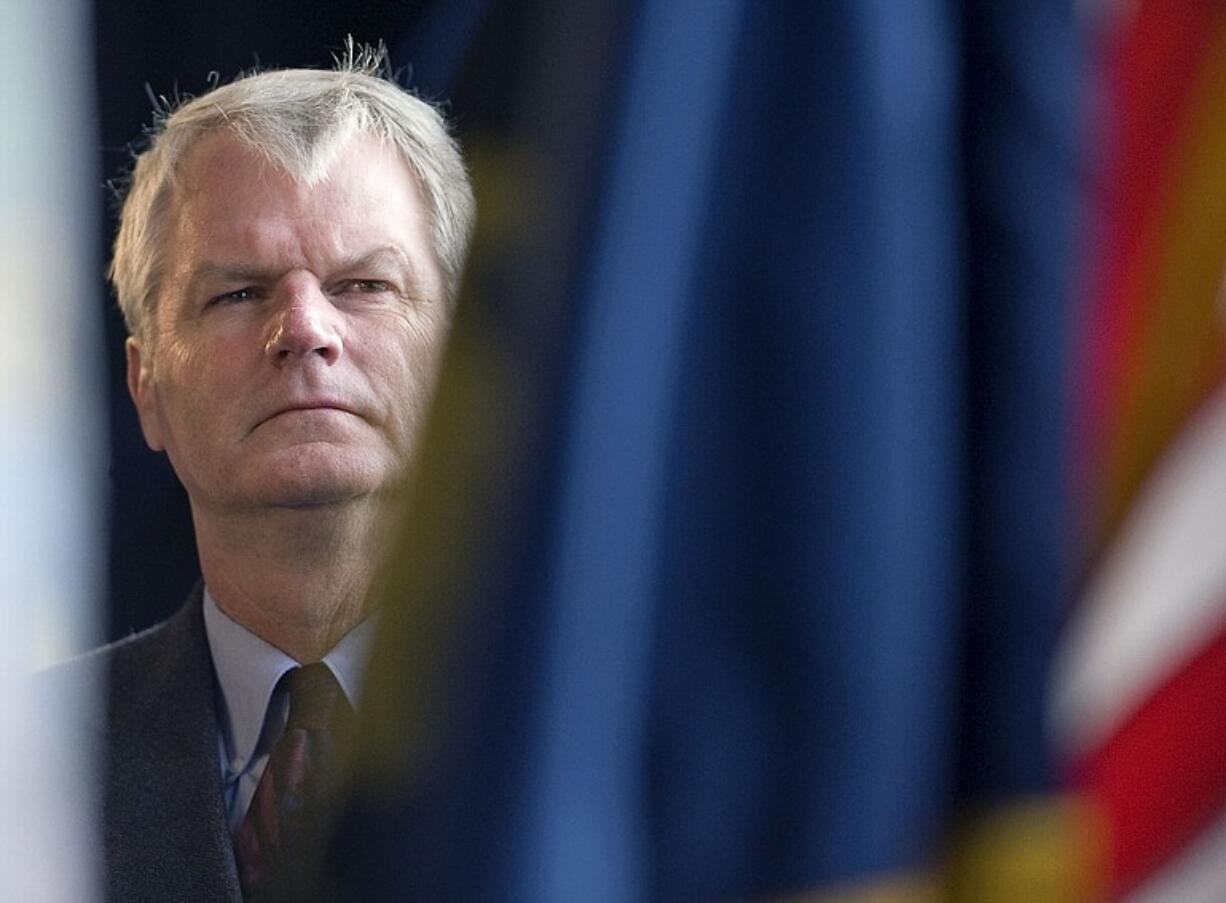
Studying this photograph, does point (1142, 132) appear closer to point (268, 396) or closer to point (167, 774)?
point (268, 396)

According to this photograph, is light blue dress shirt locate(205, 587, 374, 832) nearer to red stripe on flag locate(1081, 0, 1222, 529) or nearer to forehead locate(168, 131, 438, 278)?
forehead locate(168, 131, 438, 278)

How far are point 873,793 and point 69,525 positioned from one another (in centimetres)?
29

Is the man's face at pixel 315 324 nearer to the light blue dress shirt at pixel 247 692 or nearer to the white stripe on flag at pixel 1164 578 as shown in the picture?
the light blue dress shirt at pixel 247 692

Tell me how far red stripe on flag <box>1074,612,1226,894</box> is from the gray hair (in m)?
0.28

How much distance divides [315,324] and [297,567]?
0.30ft

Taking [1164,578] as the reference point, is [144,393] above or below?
above

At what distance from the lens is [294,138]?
0.61 metres

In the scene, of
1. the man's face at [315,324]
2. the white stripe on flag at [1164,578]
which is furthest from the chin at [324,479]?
the white stripe on flag at [1164,578]

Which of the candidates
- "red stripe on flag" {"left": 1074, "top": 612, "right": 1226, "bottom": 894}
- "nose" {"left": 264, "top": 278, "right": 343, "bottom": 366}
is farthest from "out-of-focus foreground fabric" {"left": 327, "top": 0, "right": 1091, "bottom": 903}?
"nose" {"left": 264, "top": 278, "right": 343, "bottom": 366}

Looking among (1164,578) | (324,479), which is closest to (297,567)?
(324,479)

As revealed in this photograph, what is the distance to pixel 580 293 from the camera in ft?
1.48

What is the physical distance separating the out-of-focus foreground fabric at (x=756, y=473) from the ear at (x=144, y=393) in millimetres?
214

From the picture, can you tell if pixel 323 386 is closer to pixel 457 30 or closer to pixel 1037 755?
pixel 457 30

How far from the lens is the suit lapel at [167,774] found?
605 millimetres
